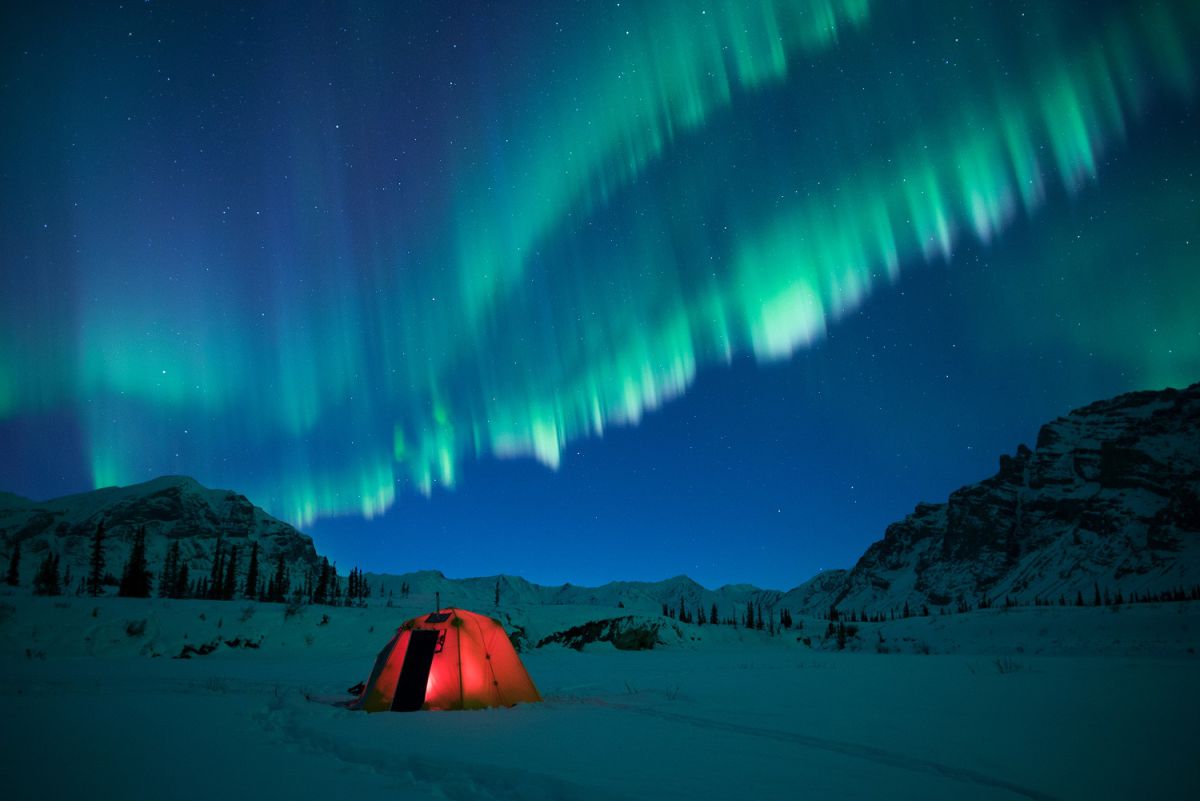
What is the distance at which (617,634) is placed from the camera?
6059 centimetres

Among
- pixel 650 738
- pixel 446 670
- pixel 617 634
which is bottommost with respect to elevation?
pixel 617 634

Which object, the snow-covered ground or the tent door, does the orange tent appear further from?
the snow-covered ground

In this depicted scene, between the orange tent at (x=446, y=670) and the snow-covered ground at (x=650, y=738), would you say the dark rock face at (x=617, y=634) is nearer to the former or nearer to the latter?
the snow-covered ground at (x=650, y=738)

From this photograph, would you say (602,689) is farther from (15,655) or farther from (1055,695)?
(15,655)

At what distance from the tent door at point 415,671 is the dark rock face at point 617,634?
45.6 meters

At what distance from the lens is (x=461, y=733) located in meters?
10.2

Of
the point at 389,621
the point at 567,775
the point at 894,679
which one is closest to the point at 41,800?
the point at 567,775

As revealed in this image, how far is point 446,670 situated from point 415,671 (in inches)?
27.4

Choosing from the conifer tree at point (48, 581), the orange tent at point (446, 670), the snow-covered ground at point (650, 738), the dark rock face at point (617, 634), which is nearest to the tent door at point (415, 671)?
the orange tent at point (446, 670)

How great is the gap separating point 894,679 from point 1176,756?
34.0ft

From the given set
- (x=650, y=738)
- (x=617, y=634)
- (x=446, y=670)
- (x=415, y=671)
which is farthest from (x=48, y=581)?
(x=650, y=738)

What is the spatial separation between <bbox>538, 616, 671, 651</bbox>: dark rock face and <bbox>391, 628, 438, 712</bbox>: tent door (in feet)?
150

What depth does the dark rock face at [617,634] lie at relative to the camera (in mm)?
58688

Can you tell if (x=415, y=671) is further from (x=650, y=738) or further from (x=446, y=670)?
(x=650, y=738)
